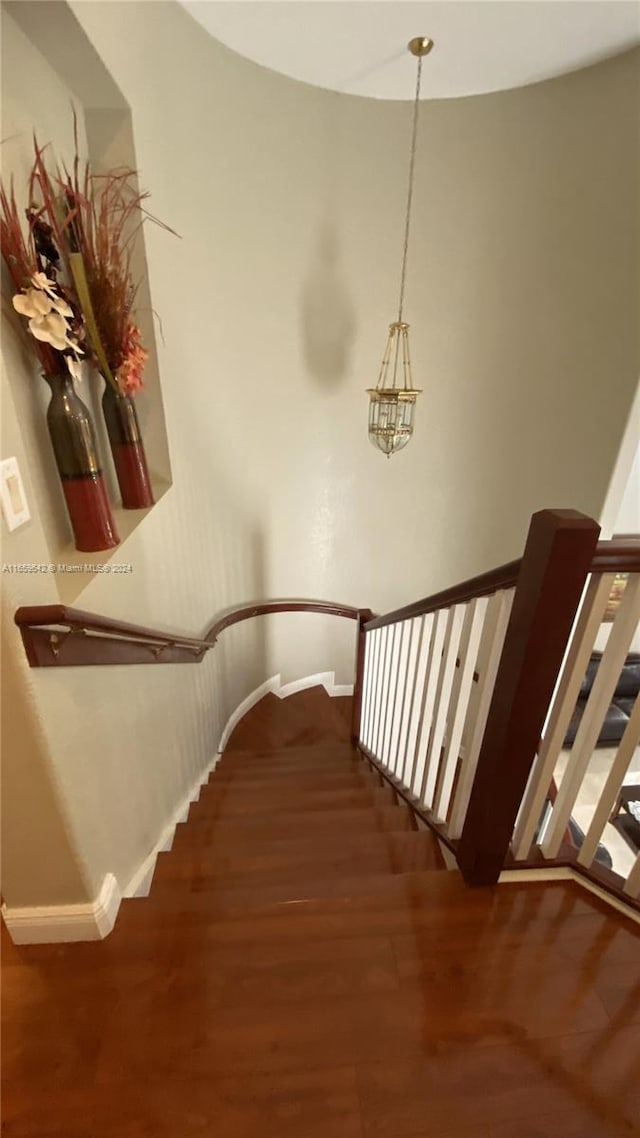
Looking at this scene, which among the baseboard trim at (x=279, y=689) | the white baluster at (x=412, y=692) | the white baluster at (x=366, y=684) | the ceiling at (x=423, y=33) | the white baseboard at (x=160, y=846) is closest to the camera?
the white baseboard at (x=160, y=846)

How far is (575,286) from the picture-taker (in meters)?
2.89

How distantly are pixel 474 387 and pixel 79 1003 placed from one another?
3335 millimetres

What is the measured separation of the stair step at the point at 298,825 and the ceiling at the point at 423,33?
122 inches

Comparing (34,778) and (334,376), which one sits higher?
(334,376)

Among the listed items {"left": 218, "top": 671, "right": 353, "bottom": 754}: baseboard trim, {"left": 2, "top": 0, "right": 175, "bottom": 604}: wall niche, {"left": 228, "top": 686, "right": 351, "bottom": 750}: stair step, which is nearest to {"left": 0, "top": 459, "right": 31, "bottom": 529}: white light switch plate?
{"left": 2, "top": 0, "right": 175, "bottom": 604}: wall niche

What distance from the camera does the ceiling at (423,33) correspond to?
6.72 feet

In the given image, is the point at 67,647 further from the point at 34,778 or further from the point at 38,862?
the point at 38,862

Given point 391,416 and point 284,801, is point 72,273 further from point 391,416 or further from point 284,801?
point 284,801

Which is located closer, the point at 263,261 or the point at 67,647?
the point at 67,647

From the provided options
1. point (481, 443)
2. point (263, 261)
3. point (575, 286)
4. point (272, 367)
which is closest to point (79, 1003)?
point (272, 367)

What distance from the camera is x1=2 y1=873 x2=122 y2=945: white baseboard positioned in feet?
4.16

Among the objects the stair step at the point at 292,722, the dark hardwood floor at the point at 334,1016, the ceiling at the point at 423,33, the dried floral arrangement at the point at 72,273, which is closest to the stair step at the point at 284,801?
the dark hardwood floor at the point at 334,1016

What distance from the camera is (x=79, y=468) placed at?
1.29m

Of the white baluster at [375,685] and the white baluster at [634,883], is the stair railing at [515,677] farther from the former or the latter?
the white baluster at [375,685]
